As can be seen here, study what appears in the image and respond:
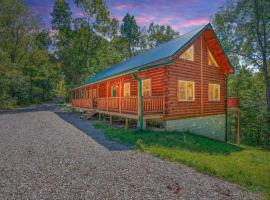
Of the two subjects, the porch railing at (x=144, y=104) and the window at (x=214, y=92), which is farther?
the window at (x=214, y=92)

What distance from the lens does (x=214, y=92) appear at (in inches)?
579

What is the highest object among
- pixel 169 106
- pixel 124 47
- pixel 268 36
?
pixel 124 47

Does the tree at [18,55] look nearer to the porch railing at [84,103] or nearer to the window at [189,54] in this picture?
the porch railing at [84,103]

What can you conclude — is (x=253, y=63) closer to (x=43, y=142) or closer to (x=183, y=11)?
(x=183, y=11)

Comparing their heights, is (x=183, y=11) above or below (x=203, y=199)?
above

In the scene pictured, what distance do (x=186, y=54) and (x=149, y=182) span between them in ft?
34.3

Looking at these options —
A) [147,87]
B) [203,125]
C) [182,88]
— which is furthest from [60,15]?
[203,125]

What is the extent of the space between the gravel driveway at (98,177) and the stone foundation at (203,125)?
17.9ft

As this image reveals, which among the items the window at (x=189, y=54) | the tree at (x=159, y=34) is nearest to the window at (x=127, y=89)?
the window at (x=189, y=54)

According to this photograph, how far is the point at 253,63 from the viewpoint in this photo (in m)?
20.4

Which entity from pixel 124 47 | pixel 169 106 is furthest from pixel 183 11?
pixel 124 47

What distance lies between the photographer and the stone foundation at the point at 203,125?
11547mm

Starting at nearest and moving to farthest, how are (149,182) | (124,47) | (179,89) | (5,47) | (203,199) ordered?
(203,199) → (149,182) → (179,89) → (5,47) → (124,47)

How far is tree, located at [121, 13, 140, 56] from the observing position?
47.9m
